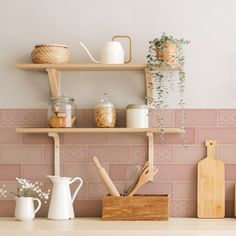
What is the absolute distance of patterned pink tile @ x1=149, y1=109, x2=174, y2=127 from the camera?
3467 millimetres

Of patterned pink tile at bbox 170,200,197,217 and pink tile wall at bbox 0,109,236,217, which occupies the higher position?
pink tile wall at bbox 0,109,236,217

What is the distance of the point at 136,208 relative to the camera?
325cm

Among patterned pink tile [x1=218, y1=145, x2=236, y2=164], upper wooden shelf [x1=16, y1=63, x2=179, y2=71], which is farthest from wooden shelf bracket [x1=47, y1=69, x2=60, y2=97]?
patterned pink tile [x1=218, y1=145, x2=236, y2=164]

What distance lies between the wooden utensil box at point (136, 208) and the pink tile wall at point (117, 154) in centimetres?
21

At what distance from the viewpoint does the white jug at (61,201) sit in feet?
10.8

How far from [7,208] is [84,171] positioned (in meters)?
0.47

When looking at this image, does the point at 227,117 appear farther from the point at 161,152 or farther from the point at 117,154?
the point at 117,154

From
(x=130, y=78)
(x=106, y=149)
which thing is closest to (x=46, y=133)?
Answer: (x=106, y=149)

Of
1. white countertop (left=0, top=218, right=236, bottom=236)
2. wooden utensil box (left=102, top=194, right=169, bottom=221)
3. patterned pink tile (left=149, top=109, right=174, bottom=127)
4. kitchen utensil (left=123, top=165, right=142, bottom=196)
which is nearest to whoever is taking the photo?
white countertop (left=0, top=218, right=236, bottom=236)

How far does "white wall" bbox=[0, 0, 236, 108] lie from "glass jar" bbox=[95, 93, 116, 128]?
0.49 feet

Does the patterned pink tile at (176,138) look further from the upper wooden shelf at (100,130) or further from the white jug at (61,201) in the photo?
the white jug at (61,201)

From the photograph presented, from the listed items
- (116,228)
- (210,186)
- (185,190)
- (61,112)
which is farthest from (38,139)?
(210,186)

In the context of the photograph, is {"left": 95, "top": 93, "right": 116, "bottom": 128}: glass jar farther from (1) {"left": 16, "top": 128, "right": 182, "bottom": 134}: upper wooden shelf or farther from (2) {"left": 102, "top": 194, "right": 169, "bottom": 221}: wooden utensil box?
(2) {"left": 102, "top": 194, "right": 169, "bottom": 221}: wooden utensil box

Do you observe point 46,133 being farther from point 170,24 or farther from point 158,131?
point 170,24
